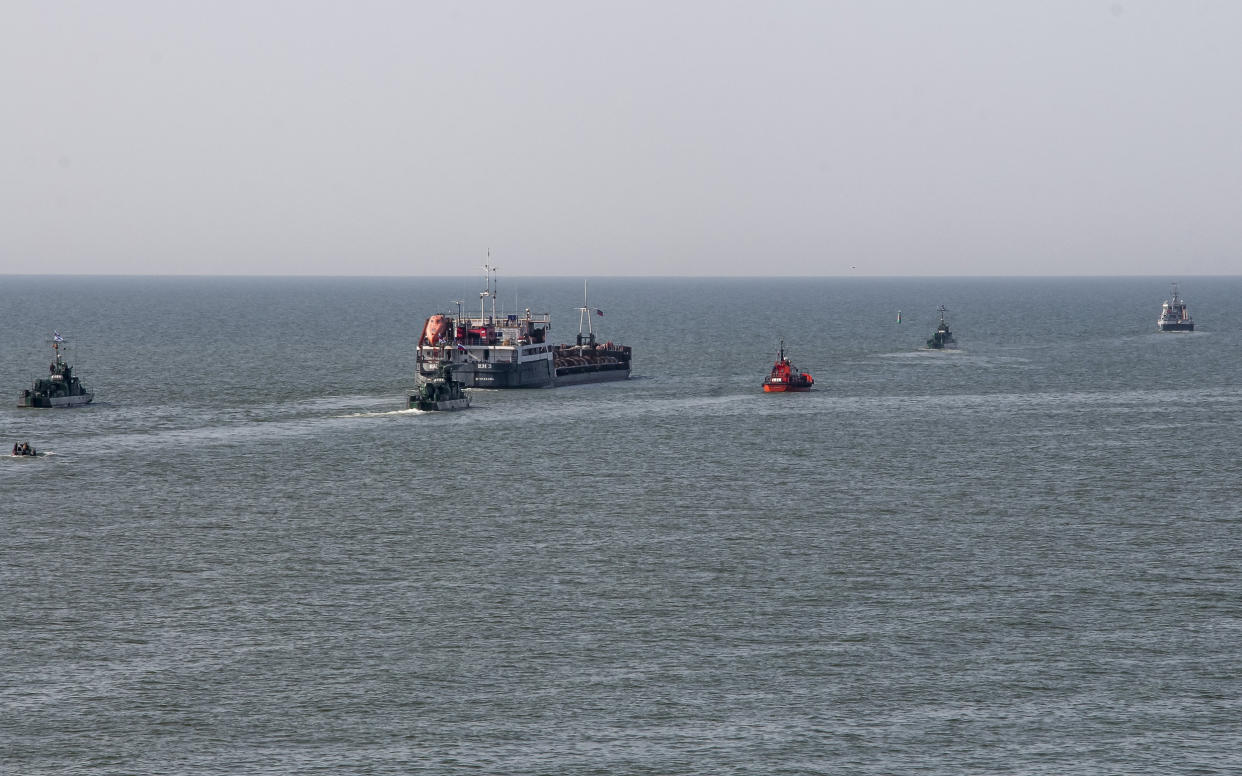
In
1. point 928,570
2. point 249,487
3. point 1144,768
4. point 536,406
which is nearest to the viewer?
point 1144,768

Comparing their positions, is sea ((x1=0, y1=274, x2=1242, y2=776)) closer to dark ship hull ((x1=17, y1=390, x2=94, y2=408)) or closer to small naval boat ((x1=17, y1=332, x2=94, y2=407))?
dark ship hull ((x1=17, y1=390, x2=94, y2=408))

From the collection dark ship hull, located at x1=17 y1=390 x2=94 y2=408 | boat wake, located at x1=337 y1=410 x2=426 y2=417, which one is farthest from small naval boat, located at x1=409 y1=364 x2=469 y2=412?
dark ship hull, located at x1=17 y1=390 x2=94 y2=408

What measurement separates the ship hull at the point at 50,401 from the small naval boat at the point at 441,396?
40.6 metres

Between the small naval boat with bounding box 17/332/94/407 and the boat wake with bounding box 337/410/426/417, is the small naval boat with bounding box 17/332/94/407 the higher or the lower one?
the higher one

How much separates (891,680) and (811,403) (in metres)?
123

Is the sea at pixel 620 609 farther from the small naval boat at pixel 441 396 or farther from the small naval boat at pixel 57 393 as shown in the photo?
the small naval boat at pixel 441 396

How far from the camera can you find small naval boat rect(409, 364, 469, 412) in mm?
176875

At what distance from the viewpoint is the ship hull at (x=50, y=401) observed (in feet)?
574

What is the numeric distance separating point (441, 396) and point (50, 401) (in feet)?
154

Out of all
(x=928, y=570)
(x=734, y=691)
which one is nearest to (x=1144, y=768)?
(x=734, y=691)

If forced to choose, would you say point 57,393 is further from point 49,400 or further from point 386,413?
point 386,413

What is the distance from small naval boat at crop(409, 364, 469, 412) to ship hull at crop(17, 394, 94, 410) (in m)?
40.6

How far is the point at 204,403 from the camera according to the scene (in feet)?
A: 608

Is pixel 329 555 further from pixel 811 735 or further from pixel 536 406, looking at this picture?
pixel 536 406
